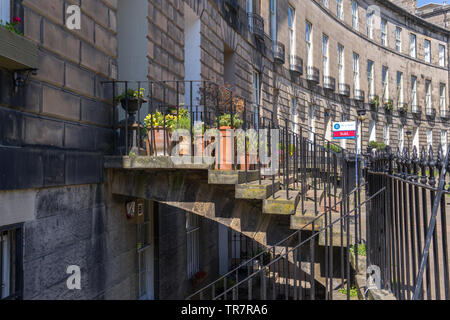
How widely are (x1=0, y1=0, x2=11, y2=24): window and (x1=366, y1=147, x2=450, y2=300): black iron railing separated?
377cm

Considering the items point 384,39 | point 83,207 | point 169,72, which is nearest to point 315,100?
point 384,39

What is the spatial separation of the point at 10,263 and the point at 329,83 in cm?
1985

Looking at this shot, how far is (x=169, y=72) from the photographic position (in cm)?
766

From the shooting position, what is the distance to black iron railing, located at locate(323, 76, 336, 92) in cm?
2112

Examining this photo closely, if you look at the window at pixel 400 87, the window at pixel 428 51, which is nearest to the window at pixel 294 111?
the window at pixel 400 87

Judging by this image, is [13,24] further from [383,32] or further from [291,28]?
[383,32]

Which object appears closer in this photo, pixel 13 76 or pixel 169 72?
pixel 13 76

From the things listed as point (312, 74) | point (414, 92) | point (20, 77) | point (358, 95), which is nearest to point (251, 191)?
point (20, 77)

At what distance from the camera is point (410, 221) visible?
9.92ft

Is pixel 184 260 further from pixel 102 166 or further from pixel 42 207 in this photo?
pixel 42 207

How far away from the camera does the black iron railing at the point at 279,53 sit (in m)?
15.6

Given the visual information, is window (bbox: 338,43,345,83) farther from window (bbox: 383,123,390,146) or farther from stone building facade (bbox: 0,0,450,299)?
stone building facade (bbox: 0,0,450,299)

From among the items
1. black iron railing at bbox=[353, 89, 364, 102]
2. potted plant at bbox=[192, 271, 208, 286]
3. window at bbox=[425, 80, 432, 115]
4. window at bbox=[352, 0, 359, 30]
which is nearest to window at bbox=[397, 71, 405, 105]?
window at bbox=[425, 80, 432, 115]
